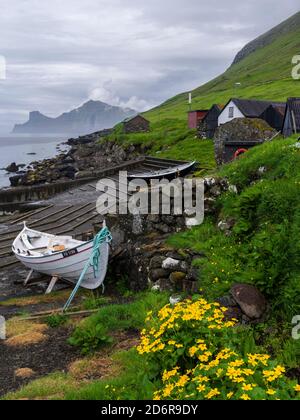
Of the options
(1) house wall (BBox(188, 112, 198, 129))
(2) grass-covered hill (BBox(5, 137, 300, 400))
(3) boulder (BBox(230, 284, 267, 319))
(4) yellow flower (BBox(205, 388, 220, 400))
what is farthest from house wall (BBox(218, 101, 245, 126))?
(4) yellow flower (BBox(205, 388, 220, 400))

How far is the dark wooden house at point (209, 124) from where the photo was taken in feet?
233

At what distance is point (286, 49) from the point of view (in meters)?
179

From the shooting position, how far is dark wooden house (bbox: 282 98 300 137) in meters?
38.6

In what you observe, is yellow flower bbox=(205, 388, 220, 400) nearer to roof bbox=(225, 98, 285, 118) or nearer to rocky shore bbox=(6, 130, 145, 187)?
rocky shore bbox=(6, 130, 145, 187)

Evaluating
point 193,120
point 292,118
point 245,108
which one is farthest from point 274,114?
point 292,118

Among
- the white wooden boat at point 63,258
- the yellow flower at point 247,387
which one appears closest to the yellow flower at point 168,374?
the yellow flower at point 247,387

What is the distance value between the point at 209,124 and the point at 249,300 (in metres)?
66.3

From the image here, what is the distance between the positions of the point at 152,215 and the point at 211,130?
193 ft

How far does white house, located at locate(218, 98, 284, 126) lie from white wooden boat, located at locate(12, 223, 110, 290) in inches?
1965

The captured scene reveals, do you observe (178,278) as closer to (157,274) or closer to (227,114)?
(157,274)

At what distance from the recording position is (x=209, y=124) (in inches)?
2859

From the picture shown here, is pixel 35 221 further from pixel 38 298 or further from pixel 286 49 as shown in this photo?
pixel 286 49

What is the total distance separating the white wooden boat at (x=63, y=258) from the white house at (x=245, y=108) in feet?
164

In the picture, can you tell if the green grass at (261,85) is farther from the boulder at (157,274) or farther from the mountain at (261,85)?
the boulder at (157,274)
